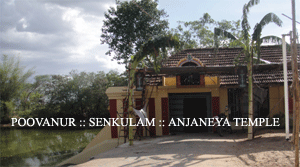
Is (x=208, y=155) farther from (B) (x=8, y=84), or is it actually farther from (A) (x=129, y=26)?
(B) (x=8, y=84)

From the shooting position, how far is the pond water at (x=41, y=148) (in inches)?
596

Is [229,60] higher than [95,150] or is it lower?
higher

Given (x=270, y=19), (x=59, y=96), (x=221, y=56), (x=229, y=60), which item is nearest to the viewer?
(x=270, y=19)

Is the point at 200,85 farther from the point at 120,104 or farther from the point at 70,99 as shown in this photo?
the point at 70,99

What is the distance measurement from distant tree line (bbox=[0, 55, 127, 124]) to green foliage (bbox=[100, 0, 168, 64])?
7199 millimetres

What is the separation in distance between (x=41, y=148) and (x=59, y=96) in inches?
451

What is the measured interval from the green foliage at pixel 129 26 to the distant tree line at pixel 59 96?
23.6 ft

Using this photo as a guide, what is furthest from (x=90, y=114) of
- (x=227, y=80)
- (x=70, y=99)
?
(x=227, y=80)

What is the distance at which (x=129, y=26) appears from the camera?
19.1m

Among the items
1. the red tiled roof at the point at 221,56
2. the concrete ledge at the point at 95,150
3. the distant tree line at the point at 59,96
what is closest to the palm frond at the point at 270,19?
the red tiled roof at the point at 221,56

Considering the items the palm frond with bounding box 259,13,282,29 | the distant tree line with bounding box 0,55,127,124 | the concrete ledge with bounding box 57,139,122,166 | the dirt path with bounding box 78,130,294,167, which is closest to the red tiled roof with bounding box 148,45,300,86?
the concrete ledge with bounding box 57,139,122,166

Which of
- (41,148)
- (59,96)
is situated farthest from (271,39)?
(59,96)

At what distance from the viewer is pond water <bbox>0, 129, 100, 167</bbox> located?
15.1 metres

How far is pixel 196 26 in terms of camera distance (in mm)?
24547
